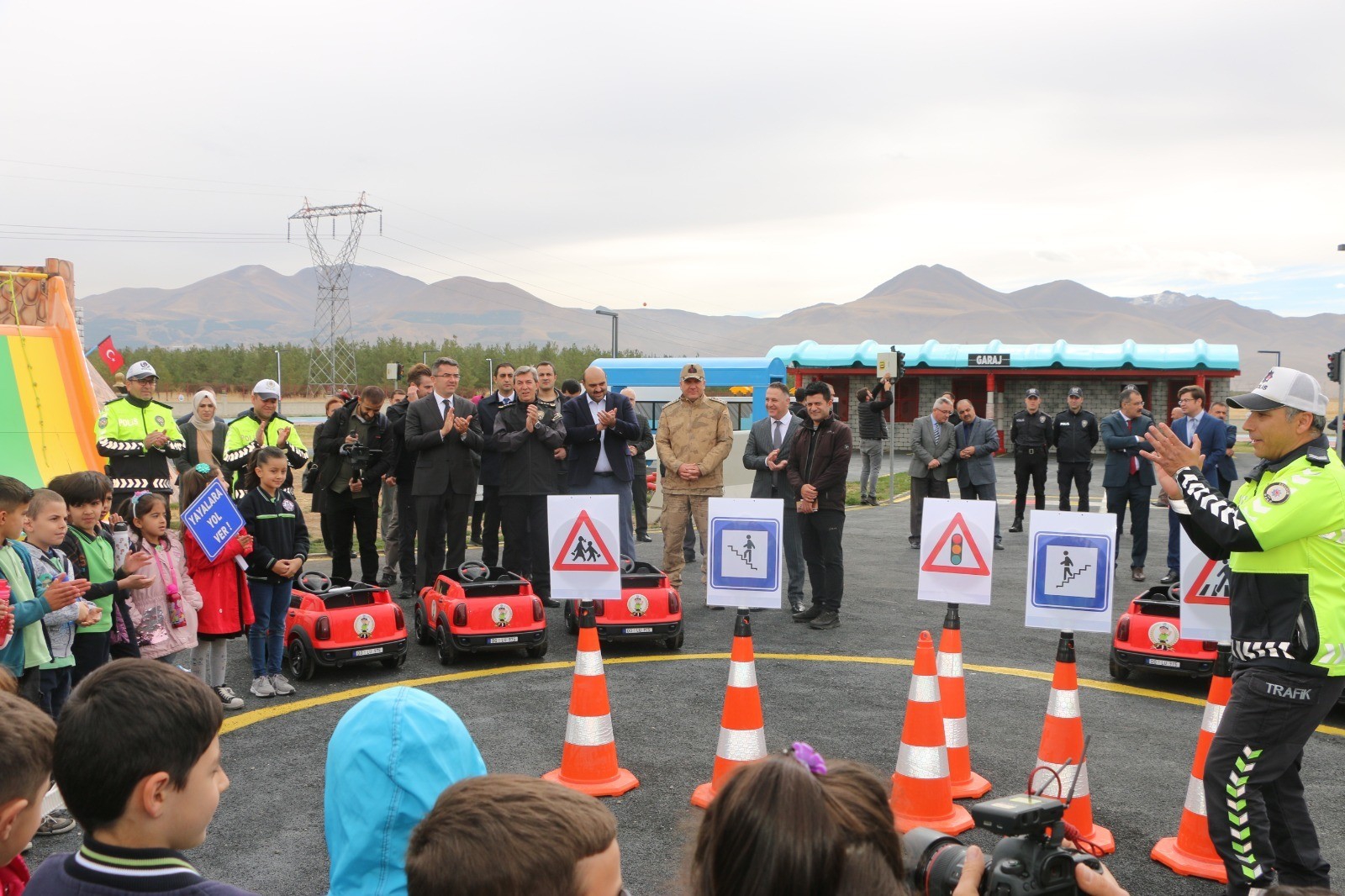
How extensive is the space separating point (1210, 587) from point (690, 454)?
19.3ft

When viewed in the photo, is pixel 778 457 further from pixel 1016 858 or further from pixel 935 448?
pixel 1016 858

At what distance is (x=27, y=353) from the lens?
14930 mm

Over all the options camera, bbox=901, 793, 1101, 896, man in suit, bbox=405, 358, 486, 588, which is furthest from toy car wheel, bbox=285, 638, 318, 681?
camera, bbox=901, 793, 1101, 896

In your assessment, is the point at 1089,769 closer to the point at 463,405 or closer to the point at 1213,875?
the point at 1213,875

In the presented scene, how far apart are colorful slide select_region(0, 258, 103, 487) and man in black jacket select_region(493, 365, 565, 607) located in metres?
6.61

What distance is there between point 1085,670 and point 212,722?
7.67 meters

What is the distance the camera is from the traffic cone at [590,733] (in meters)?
5.83

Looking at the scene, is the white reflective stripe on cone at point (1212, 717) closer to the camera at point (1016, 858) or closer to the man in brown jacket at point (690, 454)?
the camera at point (1016, 858)

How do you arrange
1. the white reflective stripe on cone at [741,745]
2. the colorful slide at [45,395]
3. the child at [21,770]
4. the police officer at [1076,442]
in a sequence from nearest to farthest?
1. the child at [21,770]
2. the white reflective stripe on cone at [741,745]
3. the colorful slide at [45,395]
4. the police officer at [1076,442]

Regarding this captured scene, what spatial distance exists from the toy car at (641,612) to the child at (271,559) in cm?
241

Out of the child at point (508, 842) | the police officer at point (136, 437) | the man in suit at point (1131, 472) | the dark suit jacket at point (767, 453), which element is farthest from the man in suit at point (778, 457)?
the child at point (508, 842)

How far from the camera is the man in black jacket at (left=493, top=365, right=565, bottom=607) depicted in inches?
398

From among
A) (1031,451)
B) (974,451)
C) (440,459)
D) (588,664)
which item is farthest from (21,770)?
(1031,451)

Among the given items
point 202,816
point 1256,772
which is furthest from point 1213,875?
point 202,816
